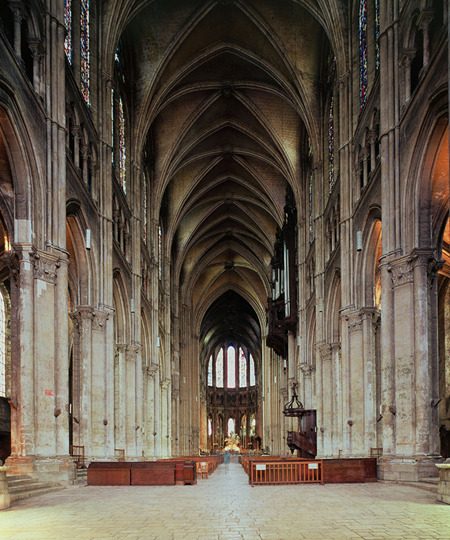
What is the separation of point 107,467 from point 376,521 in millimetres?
11440

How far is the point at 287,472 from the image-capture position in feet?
61.4

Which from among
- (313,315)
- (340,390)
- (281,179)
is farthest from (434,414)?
(281,179)

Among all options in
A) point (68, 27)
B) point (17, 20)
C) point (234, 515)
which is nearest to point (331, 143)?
point (68, 27)

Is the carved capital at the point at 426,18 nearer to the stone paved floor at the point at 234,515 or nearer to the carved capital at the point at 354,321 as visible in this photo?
the carved capital at the point at 354,321

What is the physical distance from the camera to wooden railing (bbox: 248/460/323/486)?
61.1 feet

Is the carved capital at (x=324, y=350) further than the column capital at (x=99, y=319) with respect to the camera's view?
Yes

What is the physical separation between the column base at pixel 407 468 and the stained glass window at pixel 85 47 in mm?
17425

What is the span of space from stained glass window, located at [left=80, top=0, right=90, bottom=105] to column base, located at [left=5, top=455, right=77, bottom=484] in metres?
14.1

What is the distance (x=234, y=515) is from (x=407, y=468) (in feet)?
24.4

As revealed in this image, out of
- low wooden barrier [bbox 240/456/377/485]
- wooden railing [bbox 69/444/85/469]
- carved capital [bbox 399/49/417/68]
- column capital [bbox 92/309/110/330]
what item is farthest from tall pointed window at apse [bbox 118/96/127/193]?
low wooden barrier [bbox 240/456/377/485]

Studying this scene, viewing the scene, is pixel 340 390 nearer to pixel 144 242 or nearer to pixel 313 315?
pixel 313 315

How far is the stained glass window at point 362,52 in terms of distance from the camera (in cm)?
2405

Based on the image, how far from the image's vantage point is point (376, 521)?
9945 mm

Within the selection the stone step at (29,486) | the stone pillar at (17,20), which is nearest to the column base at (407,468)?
the stone step at (29,486)
